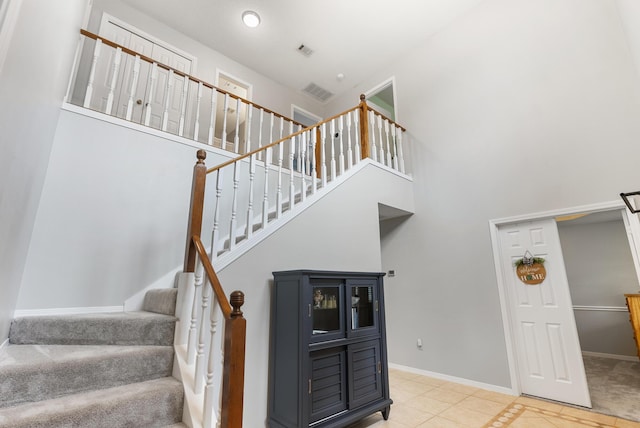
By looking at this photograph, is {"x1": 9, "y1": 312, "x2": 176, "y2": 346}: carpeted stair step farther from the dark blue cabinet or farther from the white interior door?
the white interior door

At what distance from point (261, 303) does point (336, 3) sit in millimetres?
4375

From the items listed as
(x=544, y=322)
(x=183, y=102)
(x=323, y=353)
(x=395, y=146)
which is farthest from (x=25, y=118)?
(x=544, y=322)

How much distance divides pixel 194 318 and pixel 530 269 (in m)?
3.63

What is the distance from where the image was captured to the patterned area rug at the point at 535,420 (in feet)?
8.57

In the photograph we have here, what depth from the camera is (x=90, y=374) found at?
157cm

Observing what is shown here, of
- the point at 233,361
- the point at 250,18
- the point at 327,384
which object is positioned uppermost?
the point at 250,18

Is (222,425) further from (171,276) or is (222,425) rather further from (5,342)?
(171,276)

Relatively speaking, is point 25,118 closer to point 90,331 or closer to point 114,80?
point 90,331

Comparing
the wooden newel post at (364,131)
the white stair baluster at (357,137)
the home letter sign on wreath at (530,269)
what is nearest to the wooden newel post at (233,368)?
the white stair baluster at (357,137)

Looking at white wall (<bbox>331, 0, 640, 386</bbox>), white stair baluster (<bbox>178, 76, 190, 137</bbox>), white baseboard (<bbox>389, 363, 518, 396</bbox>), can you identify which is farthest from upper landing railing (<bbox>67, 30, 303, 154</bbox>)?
white baseboard (<bbox>389, 363, 518, 396</bbox>)

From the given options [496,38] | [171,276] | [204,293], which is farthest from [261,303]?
[496,38]

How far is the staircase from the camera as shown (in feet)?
4.49

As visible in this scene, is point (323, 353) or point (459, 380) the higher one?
point (323, 353)

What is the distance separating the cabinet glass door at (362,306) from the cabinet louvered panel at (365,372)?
0.14 m
